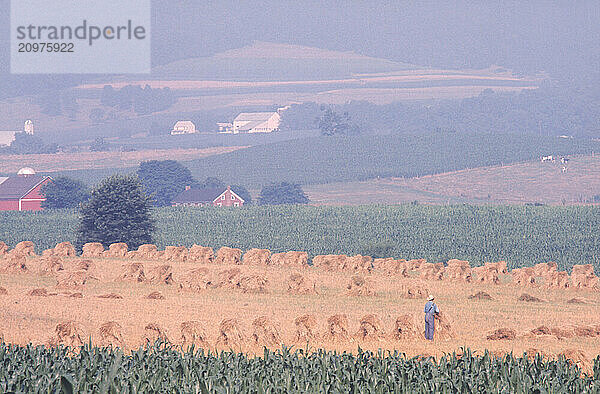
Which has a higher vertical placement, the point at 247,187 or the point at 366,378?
the point at 366,378

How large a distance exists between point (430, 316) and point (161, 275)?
25404 mm

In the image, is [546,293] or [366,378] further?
[546,293]

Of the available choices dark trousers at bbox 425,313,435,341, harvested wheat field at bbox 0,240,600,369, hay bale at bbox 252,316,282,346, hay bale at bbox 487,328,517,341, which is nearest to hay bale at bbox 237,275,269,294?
harvested wheat field at bbox 0,240,600,369

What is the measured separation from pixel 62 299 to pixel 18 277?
1084cm

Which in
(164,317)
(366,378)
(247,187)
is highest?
(366,378)

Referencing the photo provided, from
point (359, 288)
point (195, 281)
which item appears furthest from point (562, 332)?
point (195, 281)

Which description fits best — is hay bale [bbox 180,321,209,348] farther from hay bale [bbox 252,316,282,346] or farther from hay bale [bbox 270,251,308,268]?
hay bale [bbox 270,251,308,268]

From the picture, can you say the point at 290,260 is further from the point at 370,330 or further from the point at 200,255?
the point at 370,330

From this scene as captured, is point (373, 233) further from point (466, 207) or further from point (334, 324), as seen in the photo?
point (334, 324)

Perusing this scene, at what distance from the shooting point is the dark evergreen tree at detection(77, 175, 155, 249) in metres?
74.9

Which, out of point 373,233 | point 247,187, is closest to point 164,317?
point 373,233

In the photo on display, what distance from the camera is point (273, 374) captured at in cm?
2084

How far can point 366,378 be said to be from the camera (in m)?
20.1

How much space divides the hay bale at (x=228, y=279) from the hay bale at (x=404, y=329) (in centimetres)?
1835
